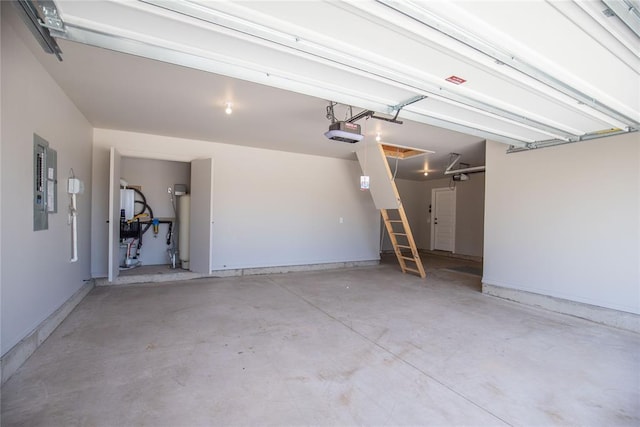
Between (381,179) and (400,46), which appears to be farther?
(381,179)

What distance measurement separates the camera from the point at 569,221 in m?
4.08

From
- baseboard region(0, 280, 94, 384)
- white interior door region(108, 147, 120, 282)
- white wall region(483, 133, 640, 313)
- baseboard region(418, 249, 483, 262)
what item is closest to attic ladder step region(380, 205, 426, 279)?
white wall region(483, 133, 640, 313)

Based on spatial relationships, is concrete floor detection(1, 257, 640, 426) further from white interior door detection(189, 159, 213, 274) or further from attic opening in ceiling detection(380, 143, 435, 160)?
attic opening in ceiling detection(380, 143, 435, 160)

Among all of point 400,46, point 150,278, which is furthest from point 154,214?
point 400,46

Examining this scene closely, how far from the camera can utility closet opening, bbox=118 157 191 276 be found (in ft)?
19.9

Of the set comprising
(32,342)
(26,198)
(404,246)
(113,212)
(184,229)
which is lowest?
(32,342)

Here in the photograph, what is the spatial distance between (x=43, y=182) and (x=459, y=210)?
30.6 ft

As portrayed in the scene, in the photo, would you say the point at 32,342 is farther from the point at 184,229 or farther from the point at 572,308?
the point at 572,308

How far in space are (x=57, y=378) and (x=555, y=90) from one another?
14.4 feet

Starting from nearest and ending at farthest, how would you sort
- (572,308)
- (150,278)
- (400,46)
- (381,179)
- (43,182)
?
(400,46), (43,182), (572,308), (150,278), (381,179)

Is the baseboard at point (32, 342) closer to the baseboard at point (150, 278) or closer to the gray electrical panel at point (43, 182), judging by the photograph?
the gray electrical panel at point (43, 182)

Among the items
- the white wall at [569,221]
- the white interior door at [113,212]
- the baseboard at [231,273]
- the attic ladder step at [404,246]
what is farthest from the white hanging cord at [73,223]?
the white wall at [569,221]

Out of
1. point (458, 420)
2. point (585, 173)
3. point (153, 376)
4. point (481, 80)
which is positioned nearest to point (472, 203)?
point (585, 173)

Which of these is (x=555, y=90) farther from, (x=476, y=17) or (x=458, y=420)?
(x=458, y=420)
